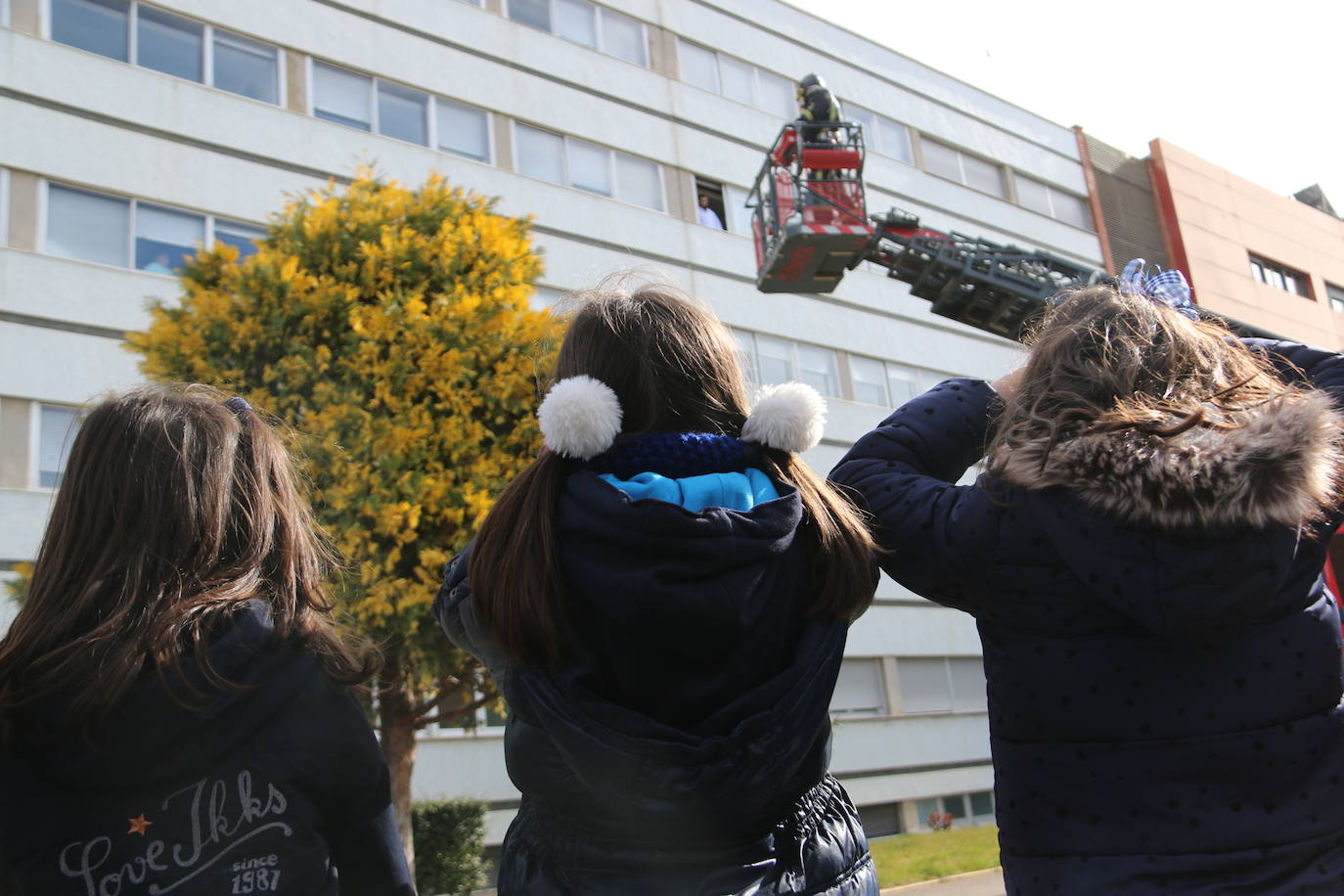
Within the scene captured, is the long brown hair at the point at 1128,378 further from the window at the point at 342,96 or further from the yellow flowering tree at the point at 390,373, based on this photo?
the window at the point at 342,96

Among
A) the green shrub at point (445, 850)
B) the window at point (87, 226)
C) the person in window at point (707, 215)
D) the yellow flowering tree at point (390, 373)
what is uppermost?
the person in window at point (707, 215)

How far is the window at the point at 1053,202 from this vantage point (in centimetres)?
2484

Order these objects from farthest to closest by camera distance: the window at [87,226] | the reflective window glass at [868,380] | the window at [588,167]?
the reflective window glass at [868,380], the window at [588,167], the window at [87,226]

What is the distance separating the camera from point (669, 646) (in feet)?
5.12

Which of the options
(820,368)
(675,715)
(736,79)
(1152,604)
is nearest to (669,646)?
(675,715)

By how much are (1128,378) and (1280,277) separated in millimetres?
31514

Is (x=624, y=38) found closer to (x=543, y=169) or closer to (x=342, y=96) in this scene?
(x=543, y=169)

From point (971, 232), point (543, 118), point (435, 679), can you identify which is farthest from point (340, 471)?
point (971, 232)

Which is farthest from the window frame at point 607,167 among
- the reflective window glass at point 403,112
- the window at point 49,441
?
the window at point 49,441

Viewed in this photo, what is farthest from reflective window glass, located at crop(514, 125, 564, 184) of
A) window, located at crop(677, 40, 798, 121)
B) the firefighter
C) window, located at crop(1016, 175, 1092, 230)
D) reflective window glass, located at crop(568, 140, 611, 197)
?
window, located at crop(1016, 175, 1092, 230)

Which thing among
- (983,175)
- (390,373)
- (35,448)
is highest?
(983,175)

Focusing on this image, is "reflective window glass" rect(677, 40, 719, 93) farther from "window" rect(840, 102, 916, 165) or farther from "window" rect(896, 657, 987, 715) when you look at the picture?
"window" rect(896, 657, 987, 715)

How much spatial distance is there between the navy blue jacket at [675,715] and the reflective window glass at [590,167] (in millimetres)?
16771

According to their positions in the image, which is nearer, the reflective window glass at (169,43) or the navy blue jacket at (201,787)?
the navy blue jacket at (201,787)
